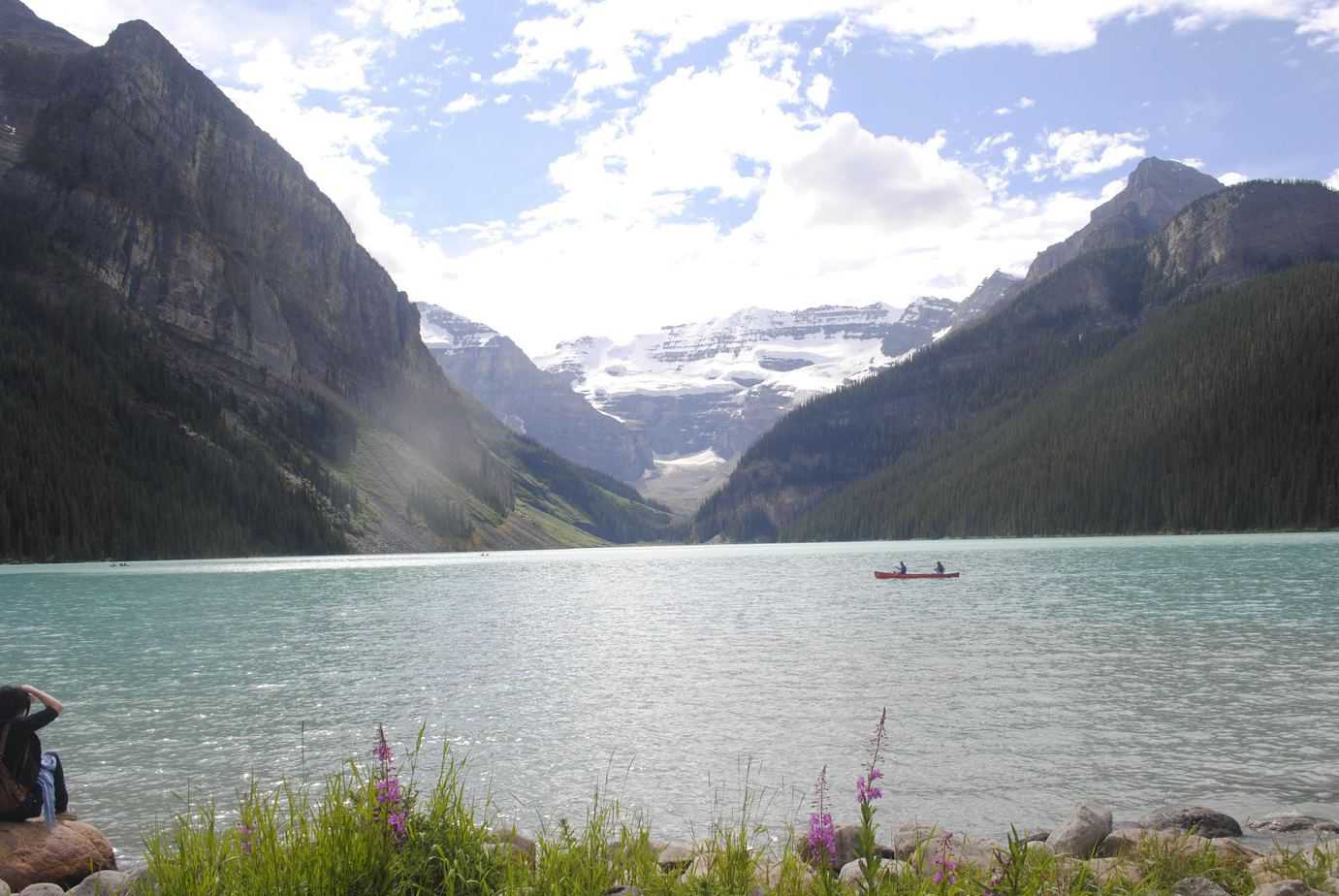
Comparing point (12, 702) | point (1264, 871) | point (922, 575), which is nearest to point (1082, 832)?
point (1264, 871)

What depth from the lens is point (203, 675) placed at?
36656mm

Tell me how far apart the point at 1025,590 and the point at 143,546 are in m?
151

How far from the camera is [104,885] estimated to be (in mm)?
11102

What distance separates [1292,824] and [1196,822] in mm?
2427

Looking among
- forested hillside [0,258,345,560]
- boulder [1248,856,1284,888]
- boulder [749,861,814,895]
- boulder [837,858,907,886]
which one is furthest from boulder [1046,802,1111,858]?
forested hillside [0,258,345,560]

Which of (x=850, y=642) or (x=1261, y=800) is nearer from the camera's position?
(x=1261, y=800)

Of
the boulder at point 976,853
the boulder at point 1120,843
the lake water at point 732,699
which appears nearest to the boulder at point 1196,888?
the boulder at point 976,853

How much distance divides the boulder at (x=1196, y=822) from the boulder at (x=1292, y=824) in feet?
3.05

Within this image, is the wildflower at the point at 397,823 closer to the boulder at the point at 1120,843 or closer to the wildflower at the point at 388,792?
the wildflower at the point at 388,792

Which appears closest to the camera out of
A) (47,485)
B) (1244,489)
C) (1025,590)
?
(1025,590)

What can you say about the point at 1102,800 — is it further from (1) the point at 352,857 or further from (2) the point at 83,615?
(2) the point at 83,615

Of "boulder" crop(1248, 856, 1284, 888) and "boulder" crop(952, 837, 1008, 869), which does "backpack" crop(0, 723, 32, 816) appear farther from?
"boulder" crop(1248, 856, 1284, 888)

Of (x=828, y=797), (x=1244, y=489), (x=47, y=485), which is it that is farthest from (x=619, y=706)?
(x=1244, y=489)

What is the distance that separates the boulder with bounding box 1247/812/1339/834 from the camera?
641 inches
